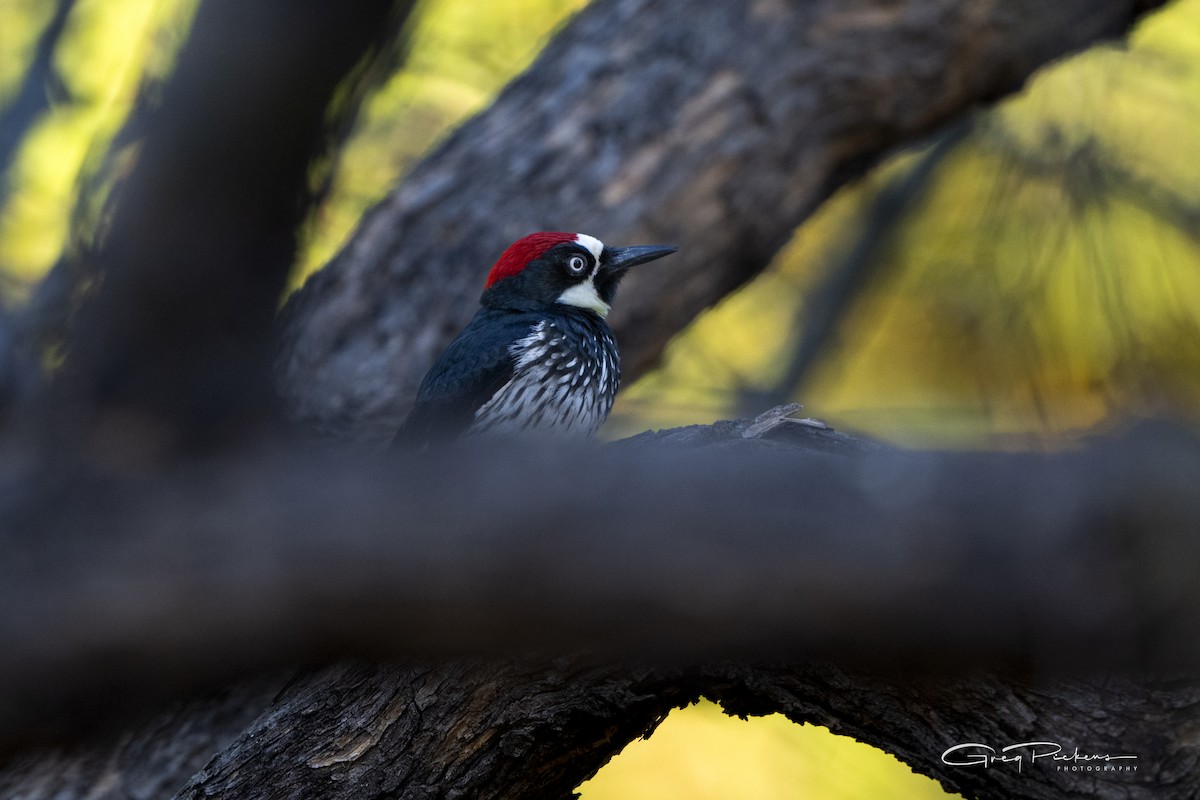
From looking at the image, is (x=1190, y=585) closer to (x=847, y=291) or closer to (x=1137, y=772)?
(x=1137, y=772)

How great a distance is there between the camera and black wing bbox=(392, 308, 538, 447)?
8.54 feet

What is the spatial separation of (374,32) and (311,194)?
1.32 ft

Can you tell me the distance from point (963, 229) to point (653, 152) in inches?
66.0

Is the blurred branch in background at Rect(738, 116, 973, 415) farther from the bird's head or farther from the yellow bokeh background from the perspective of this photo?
the bird's head

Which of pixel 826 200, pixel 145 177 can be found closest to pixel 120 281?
pixel 145 177

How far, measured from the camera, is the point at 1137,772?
4.86 feet

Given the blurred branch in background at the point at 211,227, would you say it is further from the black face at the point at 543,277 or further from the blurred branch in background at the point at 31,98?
the blurred branch in background at the point at 31,98

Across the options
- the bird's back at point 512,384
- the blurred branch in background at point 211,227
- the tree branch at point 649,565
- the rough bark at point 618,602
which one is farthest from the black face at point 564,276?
the tree branch at point 649,565

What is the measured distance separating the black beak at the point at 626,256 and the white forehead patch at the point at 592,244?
2 centimetres

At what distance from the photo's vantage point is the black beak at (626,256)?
9.25 ft

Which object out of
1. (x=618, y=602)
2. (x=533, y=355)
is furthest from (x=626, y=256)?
(x=618, y=602)
